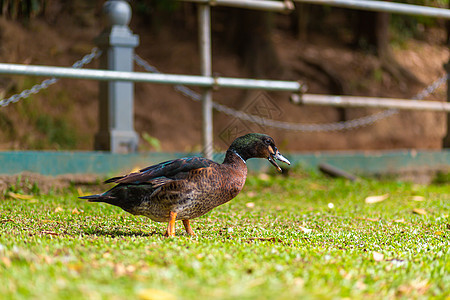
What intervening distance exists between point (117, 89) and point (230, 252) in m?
2.99

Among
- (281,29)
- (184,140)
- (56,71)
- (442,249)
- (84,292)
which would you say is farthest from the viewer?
(281,29)

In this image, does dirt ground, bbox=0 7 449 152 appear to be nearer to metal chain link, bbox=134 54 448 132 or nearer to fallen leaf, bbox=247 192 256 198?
metal chain link, bbox=134 54 448 132

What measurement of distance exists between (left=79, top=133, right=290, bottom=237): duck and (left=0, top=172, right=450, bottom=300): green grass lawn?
0.15 meters

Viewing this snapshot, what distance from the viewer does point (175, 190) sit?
9.39ft

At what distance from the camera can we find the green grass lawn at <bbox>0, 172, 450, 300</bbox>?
1.76 metres

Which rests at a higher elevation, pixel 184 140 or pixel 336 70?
pixel 336 70

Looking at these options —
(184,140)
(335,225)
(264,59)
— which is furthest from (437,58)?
(335,225)

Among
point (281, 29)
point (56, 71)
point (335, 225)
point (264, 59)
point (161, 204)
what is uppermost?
point (281, 29)

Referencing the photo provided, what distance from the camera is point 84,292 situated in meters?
1.64

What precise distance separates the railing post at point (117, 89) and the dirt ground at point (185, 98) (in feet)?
12.2

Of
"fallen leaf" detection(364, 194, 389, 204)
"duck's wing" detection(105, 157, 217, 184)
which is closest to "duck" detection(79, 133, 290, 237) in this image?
"duck's wing" detection(105, 157, 217, 184)

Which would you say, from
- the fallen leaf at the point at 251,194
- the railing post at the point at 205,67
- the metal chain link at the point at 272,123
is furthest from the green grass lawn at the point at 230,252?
the metal chain link at the point at 272,123

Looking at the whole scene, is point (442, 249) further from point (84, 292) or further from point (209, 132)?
point (209, 132)

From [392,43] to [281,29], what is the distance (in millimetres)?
2680
